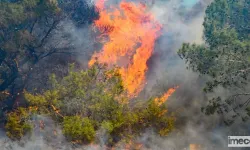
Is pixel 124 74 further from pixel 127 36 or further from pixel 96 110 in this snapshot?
pixel 96 110

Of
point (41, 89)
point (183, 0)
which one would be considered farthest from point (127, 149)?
point (183, 0)

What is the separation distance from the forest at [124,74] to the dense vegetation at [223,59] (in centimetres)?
6

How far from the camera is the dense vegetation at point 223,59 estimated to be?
17469 millimetres

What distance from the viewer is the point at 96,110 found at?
18625mm

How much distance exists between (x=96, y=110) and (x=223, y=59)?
715cm

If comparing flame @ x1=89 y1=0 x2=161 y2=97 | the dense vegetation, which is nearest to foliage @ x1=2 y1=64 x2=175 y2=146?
the dense vegetation

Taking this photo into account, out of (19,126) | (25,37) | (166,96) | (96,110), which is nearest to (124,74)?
(166,96)

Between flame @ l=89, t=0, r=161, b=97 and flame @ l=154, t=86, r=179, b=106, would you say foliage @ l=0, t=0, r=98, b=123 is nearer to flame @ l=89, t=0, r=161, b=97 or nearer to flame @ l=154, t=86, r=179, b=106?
flame @ l=89, t=0, r=161, b=97

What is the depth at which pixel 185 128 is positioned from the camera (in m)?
22.0

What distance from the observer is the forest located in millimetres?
18469

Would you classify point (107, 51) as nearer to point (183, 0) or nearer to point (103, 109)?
point (183, 0)

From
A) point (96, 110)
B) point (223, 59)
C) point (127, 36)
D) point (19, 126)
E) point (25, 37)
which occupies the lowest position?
point (19, 126)

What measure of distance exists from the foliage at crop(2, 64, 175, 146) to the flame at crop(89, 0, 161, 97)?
843 cm

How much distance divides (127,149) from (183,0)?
64.0 feet
